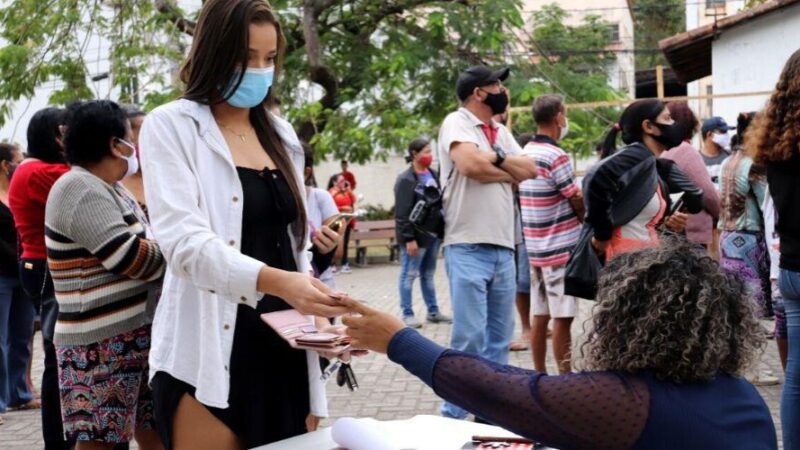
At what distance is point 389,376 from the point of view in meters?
8.20

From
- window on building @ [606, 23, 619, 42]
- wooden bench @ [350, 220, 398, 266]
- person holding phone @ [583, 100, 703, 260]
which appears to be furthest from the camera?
window on building @ [606, 23, 619, 42]

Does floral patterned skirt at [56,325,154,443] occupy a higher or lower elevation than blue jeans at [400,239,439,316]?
higher

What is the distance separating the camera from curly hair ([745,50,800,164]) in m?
4.22

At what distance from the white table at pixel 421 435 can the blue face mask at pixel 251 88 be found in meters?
0.97

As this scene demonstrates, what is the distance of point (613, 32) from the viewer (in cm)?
4000

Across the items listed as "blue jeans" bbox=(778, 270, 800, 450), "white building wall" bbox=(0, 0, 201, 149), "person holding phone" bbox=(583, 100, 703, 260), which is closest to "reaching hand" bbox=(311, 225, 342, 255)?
"blue jeans" bbox=(778, 270, 800, 450)

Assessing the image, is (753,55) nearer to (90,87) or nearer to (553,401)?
(90,87)

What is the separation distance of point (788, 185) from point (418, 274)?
274 inches

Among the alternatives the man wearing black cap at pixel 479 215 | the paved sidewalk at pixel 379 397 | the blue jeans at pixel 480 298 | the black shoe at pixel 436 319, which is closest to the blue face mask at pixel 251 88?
the man wearing black cap at pixel 479 215

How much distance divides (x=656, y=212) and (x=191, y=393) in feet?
12.3

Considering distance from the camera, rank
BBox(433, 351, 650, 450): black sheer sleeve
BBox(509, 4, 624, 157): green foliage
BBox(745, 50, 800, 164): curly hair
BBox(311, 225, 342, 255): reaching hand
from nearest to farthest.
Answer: BBox(433, 351, 650, 450): black sheer sleeve, BBox(311, 225, 342, 255): reaching hand, BBox(745, 50, 800, 164): curly hair, BBox(509, 4, 624, 157): green foliage

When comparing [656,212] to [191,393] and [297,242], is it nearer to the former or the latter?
[297,242]

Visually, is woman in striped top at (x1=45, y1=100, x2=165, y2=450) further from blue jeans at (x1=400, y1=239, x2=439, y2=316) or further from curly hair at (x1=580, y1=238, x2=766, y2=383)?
blue jeans at (x1=400, y1=239, x2=439, y2=316)

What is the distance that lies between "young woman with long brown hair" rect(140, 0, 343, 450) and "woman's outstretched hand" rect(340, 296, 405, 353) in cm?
4
